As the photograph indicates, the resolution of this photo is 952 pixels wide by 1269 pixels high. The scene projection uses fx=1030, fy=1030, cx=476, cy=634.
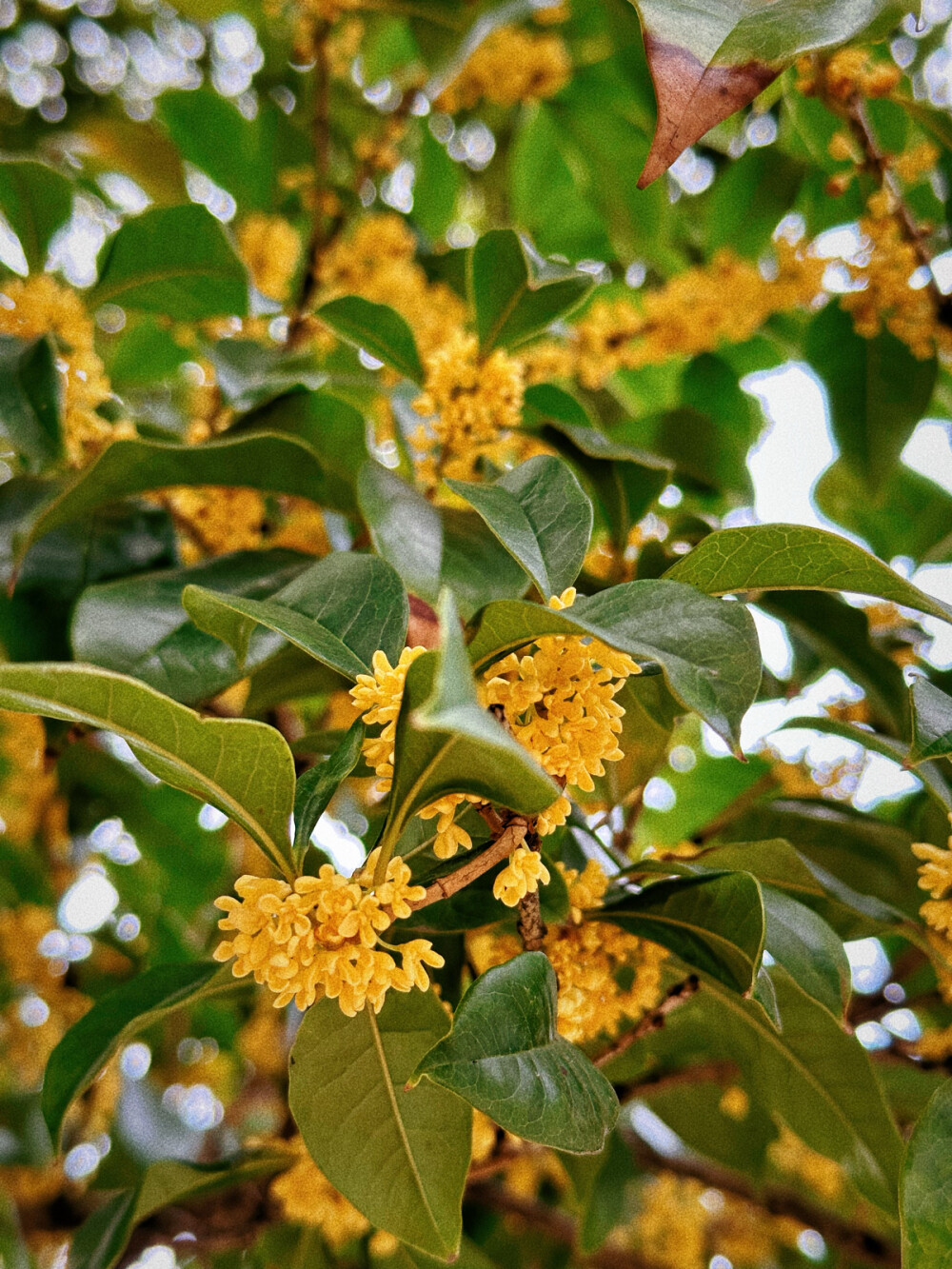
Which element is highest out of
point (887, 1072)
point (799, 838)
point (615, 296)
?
point (615, 296)

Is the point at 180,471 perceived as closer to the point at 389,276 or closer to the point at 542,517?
the point at 542,517

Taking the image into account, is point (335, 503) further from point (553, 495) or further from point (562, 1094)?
point (562, 1094)

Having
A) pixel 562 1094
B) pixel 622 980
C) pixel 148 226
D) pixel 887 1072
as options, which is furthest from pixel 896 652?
pixel 148 226

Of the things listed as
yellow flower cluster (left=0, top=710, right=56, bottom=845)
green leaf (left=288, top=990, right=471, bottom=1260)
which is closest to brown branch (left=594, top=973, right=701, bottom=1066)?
green leaf (left=288, top=990, right=471, bottom=1260)

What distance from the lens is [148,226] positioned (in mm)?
1033

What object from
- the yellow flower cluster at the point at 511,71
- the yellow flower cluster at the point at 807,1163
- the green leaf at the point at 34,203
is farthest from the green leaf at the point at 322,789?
the yellow flower cluster at the point at 511,71

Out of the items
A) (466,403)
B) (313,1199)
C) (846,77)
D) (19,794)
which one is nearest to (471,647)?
(466,403)

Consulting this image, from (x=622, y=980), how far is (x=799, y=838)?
276 mm

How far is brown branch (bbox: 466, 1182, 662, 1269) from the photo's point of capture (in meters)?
1.38

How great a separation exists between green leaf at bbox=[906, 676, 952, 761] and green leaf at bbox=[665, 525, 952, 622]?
0.05 metres

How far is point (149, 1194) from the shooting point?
0.94m

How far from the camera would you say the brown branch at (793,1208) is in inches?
51.9

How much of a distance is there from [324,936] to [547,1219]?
1149 mm

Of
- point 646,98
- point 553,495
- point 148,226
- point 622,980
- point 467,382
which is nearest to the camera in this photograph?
point 553,495
